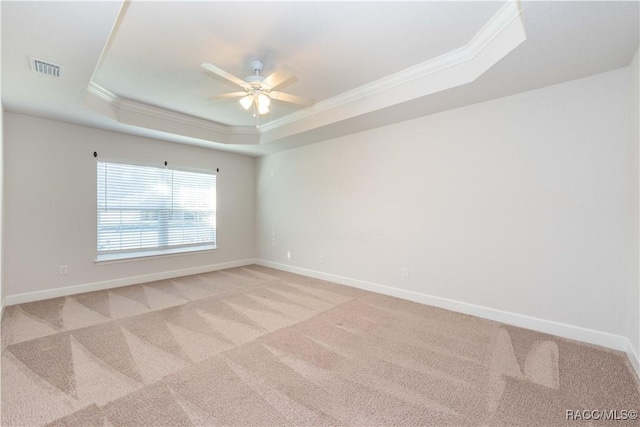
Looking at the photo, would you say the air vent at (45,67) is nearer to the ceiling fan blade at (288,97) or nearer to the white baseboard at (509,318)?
the ceiling fan blade at (288,97)

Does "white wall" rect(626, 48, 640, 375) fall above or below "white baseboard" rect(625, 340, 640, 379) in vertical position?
above

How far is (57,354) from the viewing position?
238cm

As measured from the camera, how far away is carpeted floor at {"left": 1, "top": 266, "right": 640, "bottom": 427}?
173 cm

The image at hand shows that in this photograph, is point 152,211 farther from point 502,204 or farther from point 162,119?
point 502,204

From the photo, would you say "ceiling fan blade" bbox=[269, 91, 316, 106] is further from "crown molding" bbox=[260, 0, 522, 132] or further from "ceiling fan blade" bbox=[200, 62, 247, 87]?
"crown molding" bbox=[260, 0, 522, 132]

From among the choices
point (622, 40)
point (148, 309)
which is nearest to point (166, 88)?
point (148, 309)

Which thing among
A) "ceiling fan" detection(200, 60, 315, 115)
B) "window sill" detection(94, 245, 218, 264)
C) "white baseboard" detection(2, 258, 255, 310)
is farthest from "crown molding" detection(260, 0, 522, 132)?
"white baseboard" detection(2, 258, 255, 310)

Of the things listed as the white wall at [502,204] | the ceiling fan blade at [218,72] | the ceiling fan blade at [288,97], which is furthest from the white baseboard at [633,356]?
the ceiling fan blade at [218,72]

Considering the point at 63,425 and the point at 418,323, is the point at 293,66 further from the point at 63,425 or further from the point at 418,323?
the point at 63,425

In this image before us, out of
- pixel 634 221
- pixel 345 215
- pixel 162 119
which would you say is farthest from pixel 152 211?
pixel 634 221

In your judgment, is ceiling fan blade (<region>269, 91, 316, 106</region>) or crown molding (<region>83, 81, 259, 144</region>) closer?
ceiling fan blade (<region>269, 91, 316, 106</region>)

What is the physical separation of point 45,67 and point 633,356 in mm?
5432

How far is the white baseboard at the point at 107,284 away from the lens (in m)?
3.64

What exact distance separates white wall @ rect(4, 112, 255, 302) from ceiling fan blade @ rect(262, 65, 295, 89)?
319 centimetres
